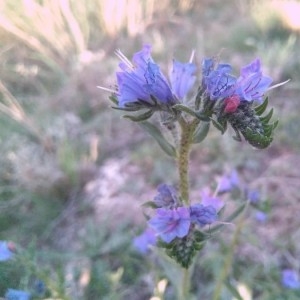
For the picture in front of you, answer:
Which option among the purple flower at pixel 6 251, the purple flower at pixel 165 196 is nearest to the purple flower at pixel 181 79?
the purple flower at pixel 165 196

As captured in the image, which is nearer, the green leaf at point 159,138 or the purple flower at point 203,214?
the purple flower at point 203,214

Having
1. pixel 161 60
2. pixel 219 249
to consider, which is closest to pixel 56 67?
pixel 161 60

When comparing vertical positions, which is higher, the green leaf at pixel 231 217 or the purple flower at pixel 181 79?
the purple flower at pixel 181 79

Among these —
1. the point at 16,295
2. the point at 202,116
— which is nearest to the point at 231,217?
the point at 202,116

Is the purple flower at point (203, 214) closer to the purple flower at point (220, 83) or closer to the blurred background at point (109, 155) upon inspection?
the purple flower at point (220, 83)

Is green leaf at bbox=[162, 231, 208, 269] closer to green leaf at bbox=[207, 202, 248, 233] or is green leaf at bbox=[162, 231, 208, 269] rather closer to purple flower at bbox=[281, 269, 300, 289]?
green leaf at bbox=[207, 202, 248, 233]

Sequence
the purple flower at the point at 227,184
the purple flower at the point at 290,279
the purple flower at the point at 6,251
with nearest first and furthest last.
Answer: the purple flower at the point at 6,251 → the purple flower at the point at 227,184 → the purple flower at the point at 290,279
